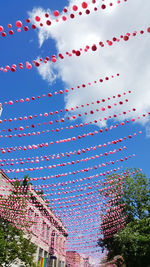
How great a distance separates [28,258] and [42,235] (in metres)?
8.62

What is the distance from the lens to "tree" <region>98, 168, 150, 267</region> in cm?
1905

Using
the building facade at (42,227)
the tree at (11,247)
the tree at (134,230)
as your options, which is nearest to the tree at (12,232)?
the tree at (11,247)

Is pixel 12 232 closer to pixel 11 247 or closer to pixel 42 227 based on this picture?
pixel 11 247

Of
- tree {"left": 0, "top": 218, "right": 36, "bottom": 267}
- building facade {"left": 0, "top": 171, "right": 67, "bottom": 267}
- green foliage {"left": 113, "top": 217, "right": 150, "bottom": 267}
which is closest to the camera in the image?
tree {"left": 0, "top": 218, "right": 36, "bottom": 267}

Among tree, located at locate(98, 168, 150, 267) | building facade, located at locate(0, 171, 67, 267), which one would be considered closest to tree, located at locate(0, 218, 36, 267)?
building facade, located at locate(0, 171, 67, 267)

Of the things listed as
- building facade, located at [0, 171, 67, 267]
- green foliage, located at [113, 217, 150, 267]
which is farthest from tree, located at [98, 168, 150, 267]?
building facade, located at [0, 171, 67, 267]

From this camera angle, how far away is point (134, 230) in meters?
20.9

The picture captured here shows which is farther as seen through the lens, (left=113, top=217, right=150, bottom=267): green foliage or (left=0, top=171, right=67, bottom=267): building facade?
(left=0, top=171, right=67, bottom=267): building facade

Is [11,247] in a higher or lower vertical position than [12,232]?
lower

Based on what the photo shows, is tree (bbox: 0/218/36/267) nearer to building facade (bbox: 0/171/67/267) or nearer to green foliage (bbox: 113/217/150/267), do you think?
building facade (bbox: 0/171/67/267)

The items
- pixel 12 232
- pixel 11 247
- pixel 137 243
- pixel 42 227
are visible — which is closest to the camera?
pixel 11 247

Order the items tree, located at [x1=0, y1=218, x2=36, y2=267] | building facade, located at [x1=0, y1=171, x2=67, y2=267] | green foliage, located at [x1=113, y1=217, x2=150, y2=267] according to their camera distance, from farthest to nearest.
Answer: building facade, located at [x1=0, y1=171, x2=67, y2=267] < green foliage, located at [x1=113, y1=217, x2=150, y2=267] < tree, located at [x1=0, y1=218, x2=36, y2=267]

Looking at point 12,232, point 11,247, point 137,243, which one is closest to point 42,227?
point 12,232

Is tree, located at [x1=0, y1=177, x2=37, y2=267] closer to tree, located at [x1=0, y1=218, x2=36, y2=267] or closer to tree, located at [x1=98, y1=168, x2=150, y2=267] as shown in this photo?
tree, located at [x1=0, y1=218, x2=36, y2=267]
